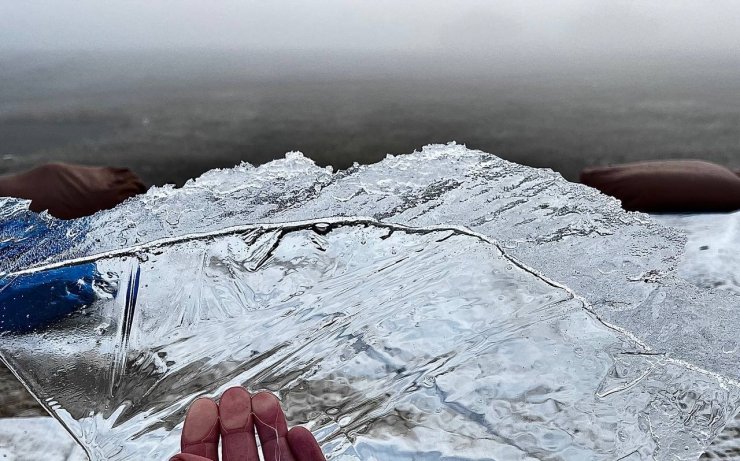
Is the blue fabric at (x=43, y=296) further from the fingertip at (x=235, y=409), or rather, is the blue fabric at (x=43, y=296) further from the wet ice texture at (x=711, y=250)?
the wet ice texture at (x=711, y=250)

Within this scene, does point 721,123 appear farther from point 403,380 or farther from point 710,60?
point 403,380

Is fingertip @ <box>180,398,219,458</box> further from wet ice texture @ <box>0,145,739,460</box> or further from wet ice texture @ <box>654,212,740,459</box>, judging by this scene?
wet ice texture @ <box>654,212,740,459</box>

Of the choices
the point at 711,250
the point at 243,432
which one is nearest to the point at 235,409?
the point at 243,432

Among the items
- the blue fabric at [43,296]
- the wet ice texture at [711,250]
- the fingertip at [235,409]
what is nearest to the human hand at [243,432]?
the fingertip at [235,409]

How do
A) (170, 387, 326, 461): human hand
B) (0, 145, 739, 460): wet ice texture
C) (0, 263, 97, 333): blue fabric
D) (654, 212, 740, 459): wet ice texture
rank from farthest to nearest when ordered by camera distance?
(654, 212, 740, 459): wet ice texture → (0, 263, 97, 333): blue fabric → (0, 145, 739, 460): wet ice texture → (170, 387, 326, 461): human hand

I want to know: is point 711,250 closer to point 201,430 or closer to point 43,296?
point 201,430

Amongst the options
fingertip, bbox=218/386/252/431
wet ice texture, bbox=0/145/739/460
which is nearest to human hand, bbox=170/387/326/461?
fingertip, bbox=218/386/252/431

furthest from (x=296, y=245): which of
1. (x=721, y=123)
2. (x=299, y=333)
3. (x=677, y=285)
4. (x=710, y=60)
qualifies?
(x=710, y=60)

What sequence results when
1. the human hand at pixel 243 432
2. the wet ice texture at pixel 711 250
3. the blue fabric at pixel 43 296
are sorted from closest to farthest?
the human hand at pixel 243 432
the blue fabric at pixel 43 296
the wet ice texture at pixel 711 250
